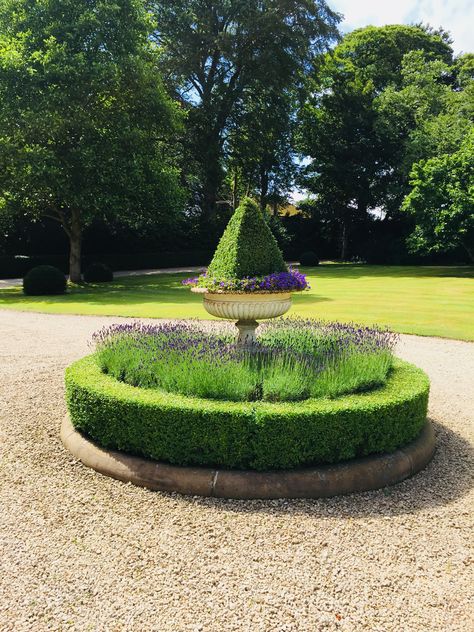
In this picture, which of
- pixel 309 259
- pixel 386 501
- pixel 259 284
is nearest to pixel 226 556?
pixel 386 501

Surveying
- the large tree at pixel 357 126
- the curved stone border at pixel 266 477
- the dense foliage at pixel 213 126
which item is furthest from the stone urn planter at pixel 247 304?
the large tree at pixel 357 126

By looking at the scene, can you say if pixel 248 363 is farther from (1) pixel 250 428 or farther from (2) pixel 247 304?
(1) pixel 250 428

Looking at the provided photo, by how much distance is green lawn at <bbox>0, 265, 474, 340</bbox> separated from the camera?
14.0 metres

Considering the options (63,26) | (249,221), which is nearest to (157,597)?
(249,221)

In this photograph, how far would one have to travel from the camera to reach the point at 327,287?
2372cm

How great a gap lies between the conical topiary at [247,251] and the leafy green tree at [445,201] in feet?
84.6

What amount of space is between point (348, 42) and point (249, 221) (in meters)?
42.5

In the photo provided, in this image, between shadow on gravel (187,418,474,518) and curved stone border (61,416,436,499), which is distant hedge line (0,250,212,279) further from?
shadow on gravel (187,418,474,518)

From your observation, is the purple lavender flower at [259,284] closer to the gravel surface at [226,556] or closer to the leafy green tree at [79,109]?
the gravel surface at [226,556]

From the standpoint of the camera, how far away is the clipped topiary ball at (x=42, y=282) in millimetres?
21594

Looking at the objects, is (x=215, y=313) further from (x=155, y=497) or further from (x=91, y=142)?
(x=91, y=142)

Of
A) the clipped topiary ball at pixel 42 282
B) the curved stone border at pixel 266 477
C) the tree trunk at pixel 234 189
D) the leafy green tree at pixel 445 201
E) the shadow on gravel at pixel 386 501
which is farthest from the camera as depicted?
the tree trunk at pixel 234 189

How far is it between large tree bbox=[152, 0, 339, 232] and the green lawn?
1308 centimetres

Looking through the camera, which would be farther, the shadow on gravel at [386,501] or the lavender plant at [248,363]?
the lavender plant at [248,363]
